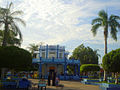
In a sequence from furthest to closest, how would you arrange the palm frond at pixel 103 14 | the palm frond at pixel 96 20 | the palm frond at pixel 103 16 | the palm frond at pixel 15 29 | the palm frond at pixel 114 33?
the palm frond at pixel 96 20 → the palm frond at pixel 103 14 → the palm frond at pixel 103 16 → the palm frond at pixel 114 33 → the palm frond at pixel 15 29

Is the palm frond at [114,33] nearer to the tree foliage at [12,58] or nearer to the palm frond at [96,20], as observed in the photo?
the palm frond at [96,20]

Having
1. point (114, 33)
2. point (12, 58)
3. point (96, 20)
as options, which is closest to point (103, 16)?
point (96, 20)

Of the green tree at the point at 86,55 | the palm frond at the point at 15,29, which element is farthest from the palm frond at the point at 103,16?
the green tree at the point at 86,55

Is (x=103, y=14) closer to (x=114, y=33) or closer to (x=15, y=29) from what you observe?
(x=114, y=33)

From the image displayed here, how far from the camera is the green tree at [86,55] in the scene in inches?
2217

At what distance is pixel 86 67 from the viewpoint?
27.5 m

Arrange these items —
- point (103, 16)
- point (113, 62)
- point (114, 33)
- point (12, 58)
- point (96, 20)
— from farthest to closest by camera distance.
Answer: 1. point (96, 20)
2. point (103, 16)
3. point (114, 33)
4. point (113, 62)
5. point (12, 58)

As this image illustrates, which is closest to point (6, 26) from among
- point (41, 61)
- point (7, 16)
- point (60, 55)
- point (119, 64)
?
point (7, 16)

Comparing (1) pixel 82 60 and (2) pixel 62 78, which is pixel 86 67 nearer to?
(2) pixel 62 78

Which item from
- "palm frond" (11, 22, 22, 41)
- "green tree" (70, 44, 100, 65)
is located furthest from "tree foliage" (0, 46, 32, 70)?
"green tree" (70, 44, 100, 65)

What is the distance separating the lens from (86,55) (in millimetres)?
56594

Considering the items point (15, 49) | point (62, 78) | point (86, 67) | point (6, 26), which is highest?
point (6, 26)

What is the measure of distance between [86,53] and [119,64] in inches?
1681

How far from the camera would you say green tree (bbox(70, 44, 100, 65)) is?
56.3 metres
